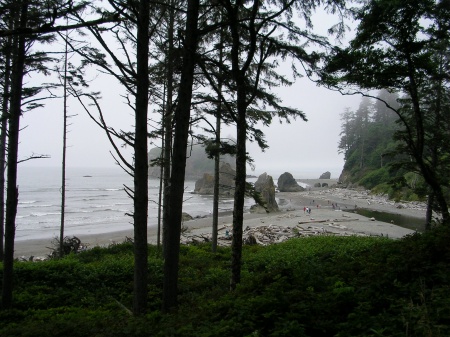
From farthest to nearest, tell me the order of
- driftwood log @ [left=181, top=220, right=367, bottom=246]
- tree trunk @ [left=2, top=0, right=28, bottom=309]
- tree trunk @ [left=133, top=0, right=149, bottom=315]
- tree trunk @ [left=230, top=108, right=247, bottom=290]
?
driftwood log @ [left=181, top=220, right=367, bottom=246]
tree trunk @ [left=2, top=0, right=28, bottom=309]
tree trunk @ [left=230, top=108, right=247, bottom=290]
tree trunk @ [left=133, top=0, right=149, bottom=315]

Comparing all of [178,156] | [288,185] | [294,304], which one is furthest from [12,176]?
[288,185]

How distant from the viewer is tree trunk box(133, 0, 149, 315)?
5457 millimetres

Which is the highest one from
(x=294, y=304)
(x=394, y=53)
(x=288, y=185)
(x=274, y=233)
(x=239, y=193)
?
(x=394, y=53)

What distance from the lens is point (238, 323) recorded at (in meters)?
3.30

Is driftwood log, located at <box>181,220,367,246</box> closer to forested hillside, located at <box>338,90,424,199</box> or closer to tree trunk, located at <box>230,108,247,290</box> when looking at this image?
tree trunk, located at <box>230,108,247,290</box>

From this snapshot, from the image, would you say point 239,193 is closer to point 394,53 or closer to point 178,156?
point 178,156

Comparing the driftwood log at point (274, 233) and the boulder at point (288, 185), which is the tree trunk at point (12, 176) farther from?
the boulder at point (288, 185)

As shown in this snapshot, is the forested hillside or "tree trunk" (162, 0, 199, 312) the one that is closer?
"tree trunk" (162, 0, 199, 312)

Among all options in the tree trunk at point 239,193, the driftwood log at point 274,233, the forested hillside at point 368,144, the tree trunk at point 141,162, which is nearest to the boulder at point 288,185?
the forested hillside at point 368,144

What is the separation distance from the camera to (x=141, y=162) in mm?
5484

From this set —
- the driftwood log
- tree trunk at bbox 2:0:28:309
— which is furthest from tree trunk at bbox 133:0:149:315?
the driftwood log

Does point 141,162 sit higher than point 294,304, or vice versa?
point 141,162

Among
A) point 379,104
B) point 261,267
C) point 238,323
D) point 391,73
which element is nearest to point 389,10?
point 391,73

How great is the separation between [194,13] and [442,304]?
19.1 ft
